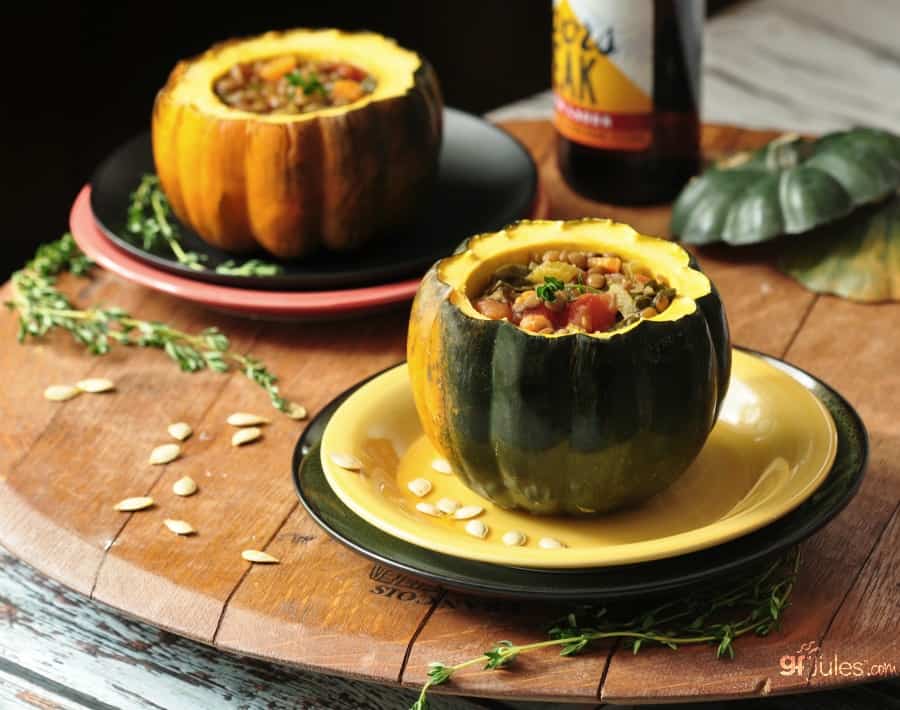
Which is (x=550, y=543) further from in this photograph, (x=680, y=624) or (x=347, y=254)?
(x=347, y=254)

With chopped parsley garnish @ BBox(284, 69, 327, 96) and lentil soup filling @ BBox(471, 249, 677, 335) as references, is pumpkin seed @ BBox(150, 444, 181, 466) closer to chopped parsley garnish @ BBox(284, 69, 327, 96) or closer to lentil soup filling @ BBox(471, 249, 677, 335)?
lentil soup filling @ BBox(471, 249, 677, 335)

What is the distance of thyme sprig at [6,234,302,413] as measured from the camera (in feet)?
5.50

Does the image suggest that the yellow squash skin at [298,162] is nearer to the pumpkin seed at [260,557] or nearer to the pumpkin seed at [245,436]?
the pumpkin seed at [245,436]

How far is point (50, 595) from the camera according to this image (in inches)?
59.4

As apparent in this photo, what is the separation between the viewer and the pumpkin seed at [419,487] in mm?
1355

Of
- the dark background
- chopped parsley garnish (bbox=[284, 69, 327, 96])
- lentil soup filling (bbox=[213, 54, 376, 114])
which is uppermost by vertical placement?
chopped parsley garnish (bbox=[284, 69, 327, 96])

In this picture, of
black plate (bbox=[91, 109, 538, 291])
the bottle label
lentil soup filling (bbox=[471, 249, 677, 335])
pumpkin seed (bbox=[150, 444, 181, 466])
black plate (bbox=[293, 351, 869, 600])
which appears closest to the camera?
black plate (bbox=[293, 351, 869, 600])

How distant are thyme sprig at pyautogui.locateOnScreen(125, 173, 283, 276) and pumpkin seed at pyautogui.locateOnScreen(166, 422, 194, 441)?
0.25 metres

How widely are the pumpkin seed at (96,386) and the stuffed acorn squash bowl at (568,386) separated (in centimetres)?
48

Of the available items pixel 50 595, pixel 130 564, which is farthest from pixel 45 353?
pixel 130 564

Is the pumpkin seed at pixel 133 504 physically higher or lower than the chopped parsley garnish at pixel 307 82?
lower

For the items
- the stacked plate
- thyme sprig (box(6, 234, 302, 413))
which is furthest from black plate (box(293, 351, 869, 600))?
the stacked plate

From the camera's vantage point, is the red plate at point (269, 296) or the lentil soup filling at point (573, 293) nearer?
the lentil soup filling at point (573, 293)

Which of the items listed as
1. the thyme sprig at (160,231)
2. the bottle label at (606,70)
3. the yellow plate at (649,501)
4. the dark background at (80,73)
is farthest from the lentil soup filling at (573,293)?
the dark background at (80,73)
